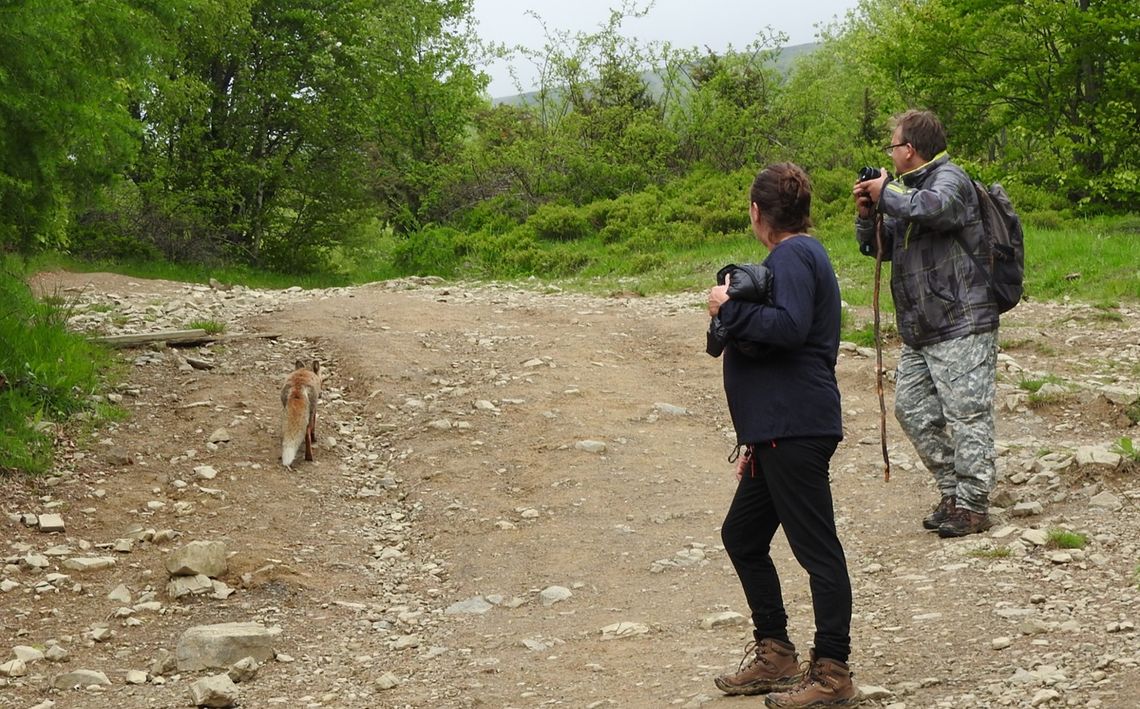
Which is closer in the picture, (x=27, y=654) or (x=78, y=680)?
(x=78, y=680)

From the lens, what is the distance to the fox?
952 cm

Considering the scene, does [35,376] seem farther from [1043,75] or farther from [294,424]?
[1043,75]

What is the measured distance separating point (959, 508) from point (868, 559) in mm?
618

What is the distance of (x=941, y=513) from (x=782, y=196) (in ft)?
10.5

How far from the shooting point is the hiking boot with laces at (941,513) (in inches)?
275

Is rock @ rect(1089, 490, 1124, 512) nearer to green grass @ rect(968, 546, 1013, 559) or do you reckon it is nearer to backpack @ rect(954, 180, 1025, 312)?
green grass @ rect(968, 546, 1013, 559)

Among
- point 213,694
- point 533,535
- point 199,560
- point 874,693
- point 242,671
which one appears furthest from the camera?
point 533,535

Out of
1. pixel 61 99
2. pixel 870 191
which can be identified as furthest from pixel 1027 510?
pixel 61 99

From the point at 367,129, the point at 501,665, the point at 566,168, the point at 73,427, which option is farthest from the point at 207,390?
the point at 367,129

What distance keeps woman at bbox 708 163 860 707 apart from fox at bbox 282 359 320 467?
562 cm

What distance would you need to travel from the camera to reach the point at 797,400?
4.54 meters

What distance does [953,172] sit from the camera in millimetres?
6609

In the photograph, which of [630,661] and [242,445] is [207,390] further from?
[630,661]

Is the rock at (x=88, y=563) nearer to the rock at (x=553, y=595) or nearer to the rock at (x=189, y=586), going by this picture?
the rock at (x=189, y=586)
